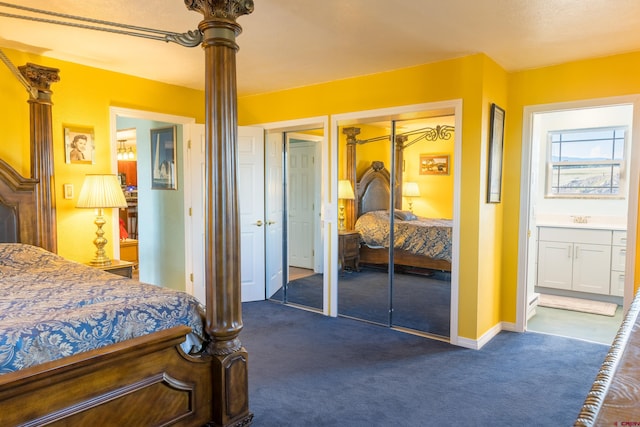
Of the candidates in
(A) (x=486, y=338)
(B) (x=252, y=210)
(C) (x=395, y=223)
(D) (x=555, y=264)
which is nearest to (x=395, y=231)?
(C) (x=395, y=223)

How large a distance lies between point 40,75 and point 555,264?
18.1ft

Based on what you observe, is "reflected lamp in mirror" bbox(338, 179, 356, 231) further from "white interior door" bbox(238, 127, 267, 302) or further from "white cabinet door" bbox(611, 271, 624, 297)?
"white cabinet door" bbox(611, 271, 624, 297)

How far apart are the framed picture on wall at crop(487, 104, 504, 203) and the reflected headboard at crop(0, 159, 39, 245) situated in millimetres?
3593

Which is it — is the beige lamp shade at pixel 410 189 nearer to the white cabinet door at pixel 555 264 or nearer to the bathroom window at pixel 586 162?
the white cabinet door at pixel 555 264

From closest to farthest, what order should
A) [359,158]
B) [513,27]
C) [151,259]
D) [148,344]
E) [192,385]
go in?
1. [148,344]
2. [192,385]
3. [513,27]
4. [359,158]
5. [151,259]

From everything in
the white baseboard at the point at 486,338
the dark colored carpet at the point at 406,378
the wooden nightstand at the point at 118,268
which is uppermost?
the wooden nightstand at the point at 118,268

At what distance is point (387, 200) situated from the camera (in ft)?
13.3

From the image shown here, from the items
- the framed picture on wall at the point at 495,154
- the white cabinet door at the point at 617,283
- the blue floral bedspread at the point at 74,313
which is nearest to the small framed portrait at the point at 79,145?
the blue floral bedspread at the point at 74,313

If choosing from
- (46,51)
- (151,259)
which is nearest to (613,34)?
(46,51)

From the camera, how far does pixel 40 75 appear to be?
10.3 feet

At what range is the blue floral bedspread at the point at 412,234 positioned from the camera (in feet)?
12.8

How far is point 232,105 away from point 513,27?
1.96 metres

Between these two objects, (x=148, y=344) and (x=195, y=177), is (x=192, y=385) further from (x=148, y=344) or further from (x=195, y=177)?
(x=195, y=177)

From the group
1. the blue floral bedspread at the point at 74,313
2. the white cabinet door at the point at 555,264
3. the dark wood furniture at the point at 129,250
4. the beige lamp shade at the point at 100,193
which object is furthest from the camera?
the dark wood furniture at the point at 129,250
